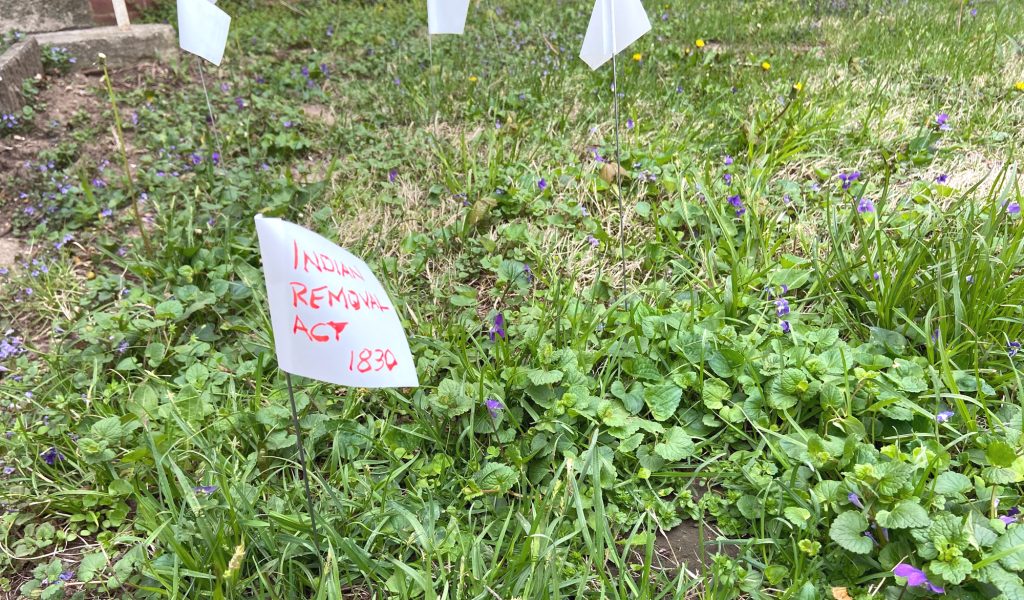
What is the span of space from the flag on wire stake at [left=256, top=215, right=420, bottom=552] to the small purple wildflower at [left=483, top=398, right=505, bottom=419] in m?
0.52

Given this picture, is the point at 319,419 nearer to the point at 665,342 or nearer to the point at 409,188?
the point at 665,342

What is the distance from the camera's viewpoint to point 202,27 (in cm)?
219

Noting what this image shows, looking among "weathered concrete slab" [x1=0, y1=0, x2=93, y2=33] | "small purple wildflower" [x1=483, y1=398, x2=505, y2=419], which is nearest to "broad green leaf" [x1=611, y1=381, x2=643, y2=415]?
"small purple wildflower" [x1=483, y1=398, x2=505, y2=419]

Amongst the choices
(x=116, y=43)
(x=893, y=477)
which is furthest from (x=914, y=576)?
(x=116, y=43)

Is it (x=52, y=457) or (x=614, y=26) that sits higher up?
(x=614, y=26)

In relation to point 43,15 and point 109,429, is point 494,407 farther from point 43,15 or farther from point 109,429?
point 43,15

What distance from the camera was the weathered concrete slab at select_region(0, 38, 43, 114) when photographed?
3.12m

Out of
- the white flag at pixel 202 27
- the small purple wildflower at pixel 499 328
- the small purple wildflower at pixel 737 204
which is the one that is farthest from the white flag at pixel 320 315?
the small purple wildflower at pixel 737 204

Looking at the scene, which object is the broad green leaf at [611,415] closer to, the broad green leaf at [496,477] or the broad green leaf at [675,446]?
the broad green leaf at [675,446]

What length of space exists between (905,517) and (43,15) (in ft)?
16.4

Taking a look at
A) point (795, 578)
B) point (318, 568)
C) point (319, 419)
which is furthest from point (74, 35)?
point (795, 578)

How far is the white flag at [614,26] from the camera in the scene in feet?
6.01

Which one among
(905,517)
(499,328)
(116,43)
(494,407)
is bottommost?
(905,517)

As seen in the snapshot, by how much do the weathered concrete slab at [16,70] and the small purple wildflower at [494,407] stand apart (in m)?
3.10
